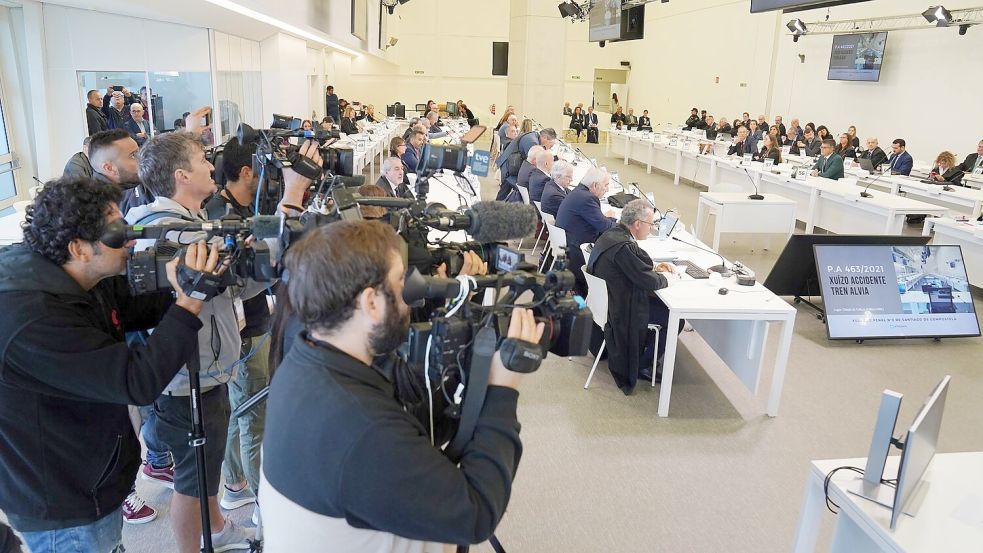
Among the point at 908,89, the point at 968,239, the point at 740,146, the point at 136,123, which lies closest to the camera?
the point at 968,239

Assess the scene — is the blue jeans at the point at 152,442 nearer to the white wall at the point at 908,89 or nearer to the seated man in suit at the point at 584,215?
the seated man in suit at the point at 584,215

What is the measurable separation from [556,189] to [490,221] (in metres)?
4.21

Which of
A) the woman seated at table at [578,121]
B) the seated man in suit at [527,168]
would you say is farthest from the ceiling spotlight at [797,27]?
the seated man in suit at [527,168]

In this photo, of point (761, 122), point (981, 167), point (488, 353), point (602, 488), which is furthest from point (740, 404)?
point (761, 122)

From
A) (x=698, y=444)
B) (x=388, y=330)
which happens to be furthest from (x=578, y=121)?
(x=388, y=330)

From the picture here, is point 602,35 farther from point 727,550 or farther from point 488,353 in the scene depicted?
point 488,353

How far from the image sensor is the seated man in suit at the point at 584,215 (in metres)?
5.00

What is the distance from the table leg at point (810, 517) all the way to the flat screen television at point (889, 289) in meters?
3.19

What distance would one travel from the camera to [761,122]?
1397 centimetres

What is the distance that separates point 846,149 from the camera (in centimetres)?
1156

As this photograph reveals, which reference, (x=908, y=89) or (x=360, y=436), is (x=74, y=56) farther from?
(x=908, y=89)

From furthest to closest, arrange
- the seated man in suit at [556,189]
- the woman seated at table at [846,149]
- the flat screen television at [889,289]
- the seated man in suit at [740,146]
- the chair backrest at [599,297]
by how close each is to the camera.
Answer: the seated man in suit at [740,146] → the woman seated at table at [846,149] → the seated man in suit at [556,189] → the flat screen television at [889,289] → the chair backrest at [599,297]

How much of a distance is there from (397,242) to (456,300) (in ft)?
0.54

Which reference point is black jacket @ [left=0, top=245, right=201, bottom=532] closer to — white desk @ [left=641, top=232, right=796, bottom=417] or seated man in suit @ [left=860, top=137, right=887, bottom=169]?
white desk @ [left=641, top=232, right=796, bottom=417]
